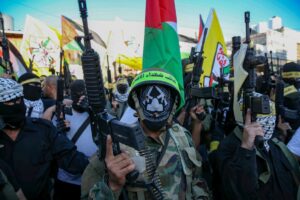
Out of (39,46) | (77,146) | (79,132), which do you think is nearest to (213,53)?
(79,132)

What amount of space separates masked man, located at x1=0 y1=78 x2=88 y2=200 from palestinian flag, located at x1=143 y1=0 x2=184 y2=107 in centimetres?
191

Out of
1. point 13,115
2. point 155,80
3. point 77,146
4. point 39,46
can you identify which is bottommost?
point 77,146

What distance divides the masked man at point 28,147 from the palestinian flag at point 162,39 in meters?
1.91

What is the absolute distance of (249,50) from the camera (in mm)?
2623

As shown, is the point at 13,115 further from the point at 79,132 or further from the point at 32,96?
the point at 32,96

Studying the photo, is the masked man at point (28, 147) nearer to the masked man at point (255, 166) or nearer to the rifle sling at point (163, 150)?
the rifle sling at point (163, 150)

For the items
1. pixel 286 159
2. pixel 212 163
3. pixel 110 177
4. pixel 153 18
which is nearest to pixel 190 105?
pixel 212 163

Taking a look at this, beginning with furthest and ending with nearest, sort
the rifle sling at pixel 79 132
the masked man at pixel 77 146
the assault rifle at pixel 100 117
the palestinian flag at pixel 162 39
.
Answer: the palestinian flag at pixel 162 39
the rifle sling at pixel 79 132
the masked man at pixel 77 146
the assault rifle at pixel 100 117

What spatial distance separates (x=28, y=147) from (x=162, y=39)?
253 centimetres

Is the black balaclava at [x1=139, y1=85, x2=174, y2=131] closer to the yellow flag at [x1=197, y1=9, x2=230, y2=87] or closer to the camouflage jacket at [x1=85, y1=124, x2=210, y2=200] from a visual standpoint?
the camouflage jacket at [x1=85, y1=124, x2=210, y2=200]

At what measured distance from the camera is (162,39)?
4.62 m

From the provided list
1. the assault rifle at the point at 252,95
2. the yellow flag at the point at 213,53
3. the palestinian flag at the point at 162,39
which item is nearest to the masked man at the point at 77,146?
the palestinian flag at the point at 162,39

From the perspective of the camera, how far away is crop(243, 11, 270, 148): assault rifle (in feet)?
7.68

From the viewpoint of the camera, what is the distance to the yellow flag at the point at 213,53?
5.83 m
